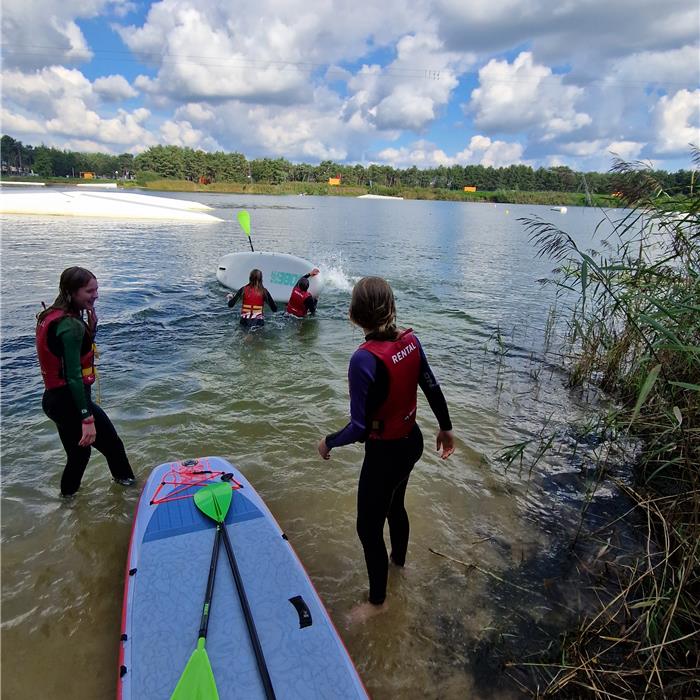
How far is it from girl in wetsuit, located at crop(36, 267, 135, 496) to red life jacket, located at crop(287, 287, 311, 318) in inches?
235

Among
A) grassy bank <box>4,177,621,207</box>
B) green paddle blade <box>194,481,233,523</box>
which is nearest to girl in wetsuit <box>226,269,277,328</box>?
green paddle blade <box>194,481,233,523</box>

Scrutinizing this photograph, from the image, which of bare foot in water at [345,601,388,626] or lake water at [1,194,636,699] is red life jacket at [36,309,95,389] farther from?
bare foot in water at [345,601,388,626]

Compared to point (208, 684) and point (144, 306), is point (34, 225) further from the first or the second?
point (208, 684)

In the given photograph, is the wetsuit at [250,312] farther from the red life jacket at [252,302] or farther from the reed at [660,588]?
the reed at [660,588]

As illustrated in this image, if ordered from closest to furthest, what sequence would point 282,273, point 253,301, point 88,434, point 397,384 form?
point 397,384
point 88,434
point 253,301
point 282,273

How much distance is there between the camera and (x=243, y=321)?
8.70 meters

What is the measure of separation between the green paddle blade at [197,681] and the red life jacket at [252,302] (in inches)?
266

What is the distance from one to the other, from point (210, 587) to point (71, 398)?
1802mm

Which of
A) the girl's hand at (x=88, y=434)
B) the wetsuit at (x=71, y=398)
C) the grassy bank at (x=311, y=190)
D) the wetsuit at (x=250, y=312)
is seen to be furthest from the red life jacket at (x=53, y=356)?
the grassy bank at (x=311, y=190)

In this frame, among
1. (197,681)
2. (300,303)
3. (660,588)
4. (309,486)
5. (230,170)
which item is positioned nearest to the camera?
(197,681)

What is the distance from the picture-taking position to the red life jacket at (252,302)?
27.8 ft

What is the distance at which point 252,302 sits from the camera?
8500mm

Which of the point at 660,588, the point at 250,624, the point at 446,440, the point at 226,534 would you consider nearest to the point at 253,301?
the point at 226,534

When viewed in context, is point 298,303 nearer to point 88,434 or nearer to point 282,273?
point 282,273
